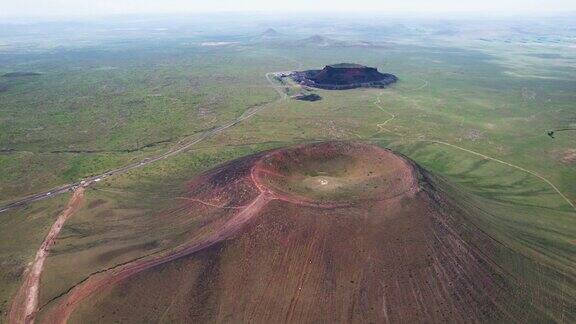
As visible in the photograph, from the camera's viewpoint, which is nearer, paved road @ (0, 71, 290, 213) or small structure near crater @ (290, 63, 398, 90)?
paved road @ (0, 71, 290, 213)

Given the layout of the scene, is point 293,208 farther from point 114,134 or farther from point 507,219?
point 114,134

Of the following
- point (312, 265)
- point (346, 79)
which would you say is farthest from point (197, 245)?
point (346, 79)

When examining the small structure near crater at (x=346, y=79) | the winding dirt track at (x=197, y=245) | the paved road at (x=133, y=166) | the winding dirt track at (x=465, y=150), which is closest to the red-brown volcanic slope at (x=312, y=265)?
the winding dirt track at (x=197, y=245)

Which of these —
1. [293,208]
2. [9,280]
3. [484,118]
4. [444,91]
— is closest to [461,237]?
[293,208]

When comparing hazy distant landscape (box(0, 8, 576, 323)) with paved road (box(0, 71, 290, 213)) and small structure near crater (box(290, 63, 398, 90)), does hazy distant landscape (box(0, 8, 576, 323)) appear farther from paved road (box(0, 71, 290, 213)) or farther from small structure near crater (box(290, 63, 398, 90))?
small structure near crater (box(290, 63, 398, 90))

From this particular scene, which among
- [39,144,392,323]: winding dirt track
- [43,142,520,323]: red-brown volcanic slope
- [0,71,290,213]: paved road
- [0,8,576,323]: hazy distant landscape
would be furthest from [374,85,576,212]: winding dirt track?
[0,71,290,213]: paved road

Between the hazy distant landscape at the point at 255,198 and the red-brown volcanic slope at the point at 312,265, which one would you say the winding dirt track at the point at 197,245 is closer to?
the red-brown volcanic slope at the point at 312,265
